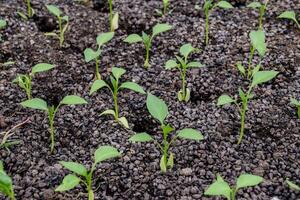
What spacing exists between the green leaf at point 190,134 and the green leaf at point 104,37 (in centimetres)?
57

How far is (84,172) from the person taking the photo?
5.05 ft

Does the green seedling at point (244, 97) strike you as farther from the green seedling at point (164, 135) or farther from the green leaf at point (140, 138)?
the green leaf at point (140, 138)

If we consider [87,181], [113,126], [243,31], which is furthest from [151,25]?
[87,181]

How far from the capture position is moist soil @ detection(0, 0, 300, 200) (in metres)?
1.66

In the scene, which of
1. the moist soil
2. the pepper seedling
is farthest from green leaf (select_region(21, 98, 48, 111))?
the pepper seedling

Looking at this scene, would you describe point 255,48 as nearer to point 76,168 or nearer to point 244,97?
point 244,97

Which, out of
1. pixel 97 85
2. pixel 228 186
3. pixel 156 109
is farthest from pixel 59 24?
pixel 228 186

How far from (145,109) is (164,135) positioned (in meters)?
0.26

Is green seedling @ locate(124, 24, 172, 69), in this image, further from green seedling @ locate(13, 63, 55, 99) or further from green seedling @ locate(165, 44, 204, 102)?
green seedling @ locate(13, 63, 55, 99)

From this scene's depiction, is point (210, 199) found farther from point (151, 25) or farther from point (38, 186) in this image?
point (151, 25)

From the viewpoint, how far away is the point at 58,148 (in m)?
1.77

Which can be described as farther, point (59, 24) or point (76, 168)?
point (59, 24)

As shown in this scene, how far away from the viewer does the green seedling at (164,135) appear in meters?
1.64

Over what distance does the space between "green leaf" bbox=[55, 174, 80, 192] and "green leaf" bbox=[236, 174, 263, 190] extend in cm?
46
